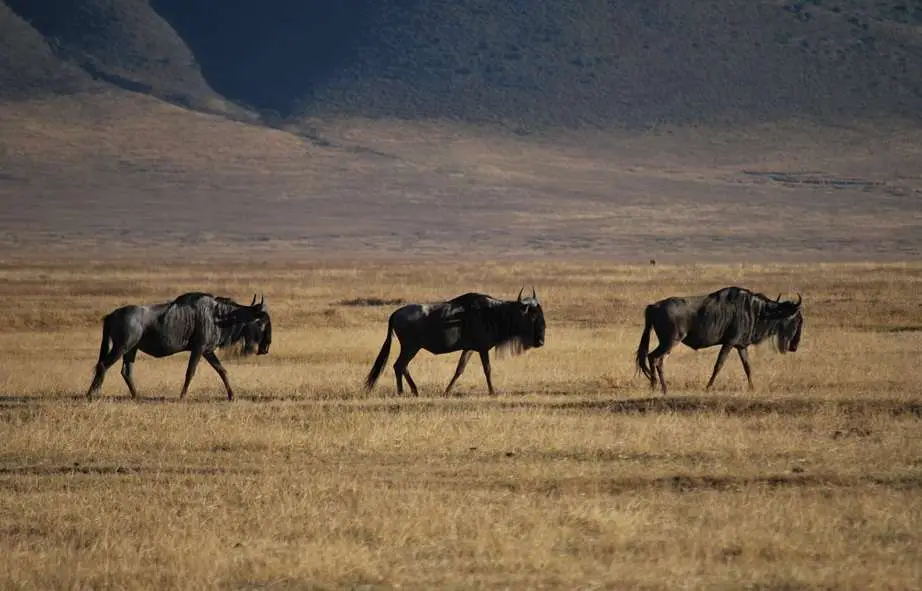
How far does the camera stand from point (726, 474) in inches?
445

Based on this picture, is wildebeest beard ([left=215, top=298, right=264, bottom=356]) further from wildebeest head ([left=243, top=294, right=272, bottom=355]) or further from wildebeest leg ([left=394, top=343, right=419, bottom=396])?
wildebeest leg ([left=394, top=343, right=419, bottom=396])

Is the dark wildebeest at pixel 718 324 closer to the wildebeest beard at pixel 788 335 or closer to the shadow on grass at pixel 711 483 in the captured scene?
the wildebeest beard at pixel 788 335

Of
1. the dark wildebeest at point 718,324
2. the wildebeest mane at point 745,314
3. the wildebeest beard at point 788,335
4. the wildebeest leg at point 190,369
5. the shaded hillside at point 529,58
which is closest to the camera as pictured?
the wildebeest leg at point 190,369

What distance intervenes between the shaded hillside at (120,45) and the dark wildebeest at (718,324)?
13548 cm

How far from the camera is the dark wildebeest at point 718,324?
17625mm

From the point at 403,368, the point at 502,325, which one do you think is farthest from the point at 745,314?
the point at 403,368

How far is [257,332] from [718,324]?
5.33 metres

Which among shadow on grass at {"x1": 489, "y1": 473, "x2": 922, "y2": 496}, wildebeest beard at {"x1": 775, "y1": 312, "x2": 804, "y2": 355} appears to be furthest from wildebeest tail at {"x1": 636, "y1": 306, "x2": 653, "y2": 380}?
shadow on grass at {"x1": 489, "y1": 473, "x2": 922, "y2": 496}

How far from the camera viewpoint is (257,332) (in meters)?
18.3

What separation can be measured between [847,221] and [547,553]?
319 ft

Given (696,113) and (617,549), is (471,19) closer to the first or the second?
(696,113)

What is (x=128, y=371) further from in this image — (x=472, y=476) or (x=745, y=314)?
(x=745, y=314)

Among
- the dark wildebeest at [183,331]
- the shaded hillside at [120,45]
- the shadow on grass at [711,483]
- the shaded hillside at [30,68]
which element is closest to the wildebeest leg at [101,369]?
the dark wildebeest at [183,331]

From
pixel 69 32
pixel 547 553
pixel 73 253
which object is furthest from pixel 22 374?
pixel 69 32
